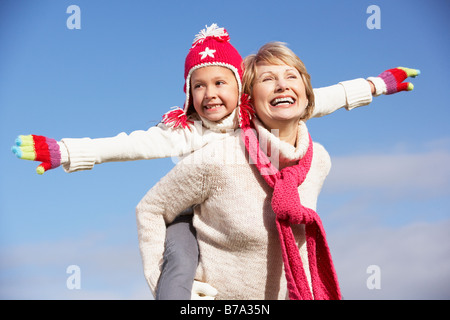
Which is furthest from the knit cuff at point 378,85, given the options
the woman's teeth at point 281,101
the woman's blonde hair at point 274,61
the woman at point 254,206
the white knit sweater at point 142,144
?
the white knit sweater at point 142,144

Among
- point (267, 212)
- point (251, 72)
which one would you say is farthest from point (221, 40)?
point (267, 212)

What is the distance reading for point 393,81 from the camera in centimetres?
307

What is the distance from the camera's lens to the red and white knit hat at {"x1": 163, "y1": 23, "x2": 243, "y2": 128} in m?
2.52

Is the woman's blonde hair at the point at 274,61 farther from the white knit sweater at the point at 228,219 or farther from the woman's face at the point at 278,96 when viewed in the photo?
the white knit sweater at the point at 228,219

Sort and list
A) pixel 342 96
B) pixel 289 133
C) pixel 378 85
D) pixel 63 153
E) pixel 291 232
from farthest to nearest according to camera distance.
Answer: pixel 378 85 < pixel 342 96 < pixel 289 133 < pixel 63 153 < pixel 291 232

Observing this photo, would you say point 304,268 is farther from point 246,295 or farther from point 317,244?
point 246,295

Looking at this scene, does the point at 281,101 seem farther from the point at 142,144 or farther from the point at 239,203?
the point at 142,144

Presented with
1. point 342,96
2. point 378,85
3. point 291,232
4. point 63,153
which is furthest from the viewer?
point 378,85

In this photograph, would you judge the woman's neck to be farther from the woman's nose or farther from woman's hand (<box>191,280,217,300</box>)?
woman's hand (<box>191,280,217,300</box>)

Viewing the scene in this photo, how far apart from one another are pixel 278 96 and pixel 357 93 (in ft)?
2.56

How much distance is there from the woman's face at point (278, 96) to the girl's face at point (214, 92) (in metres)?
0.12

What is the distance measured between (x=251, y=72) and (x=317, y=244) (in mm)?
860

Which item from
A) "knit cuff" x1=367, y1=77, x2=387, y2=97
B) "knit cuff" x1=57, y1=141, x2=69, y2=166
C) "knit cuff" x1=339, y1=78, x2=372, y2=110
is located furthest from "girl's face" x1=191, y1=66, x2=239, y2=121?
"knit cuff" x1=367, y1=77, x2=387, y2=97

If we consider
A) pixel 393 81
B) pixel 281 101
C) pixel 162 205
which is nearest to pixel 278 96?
pixel 281 101
